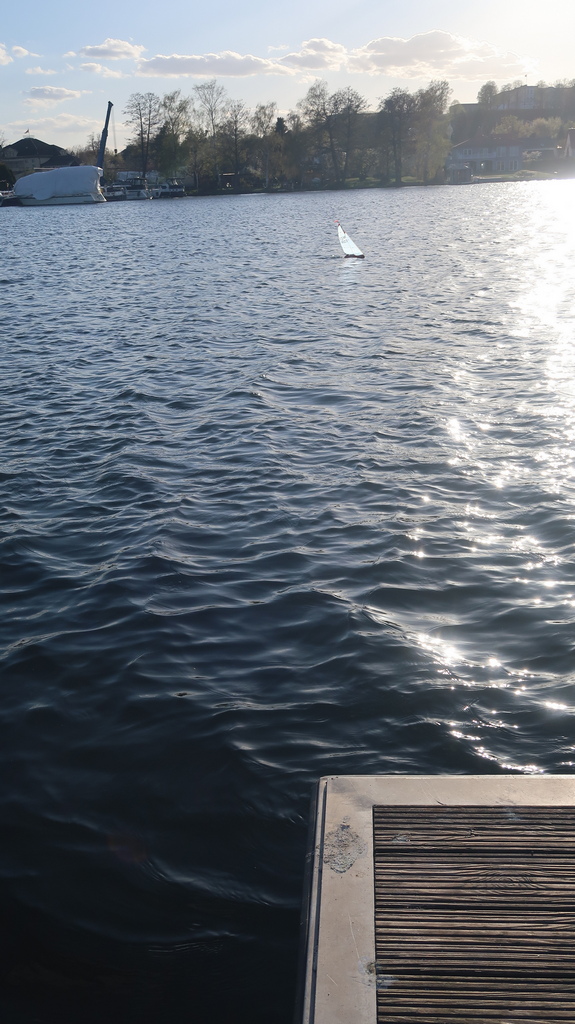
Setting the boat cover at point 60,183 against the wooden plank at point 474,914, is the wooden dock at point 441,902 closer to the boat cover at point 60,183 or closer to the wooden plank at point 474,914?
the wooden plank at point 474,914

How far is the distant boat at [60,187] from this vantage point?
414 ft

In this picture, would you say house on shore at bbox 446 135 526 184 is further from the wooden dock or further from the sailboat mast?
the wooden dock

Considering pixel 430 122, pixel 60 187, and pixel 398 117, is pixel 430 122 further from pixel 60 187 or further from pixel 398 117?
pixel 60 187

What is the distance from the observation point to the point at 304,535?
8773mm

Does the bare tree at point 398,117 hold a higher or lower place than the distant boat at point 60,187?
higher

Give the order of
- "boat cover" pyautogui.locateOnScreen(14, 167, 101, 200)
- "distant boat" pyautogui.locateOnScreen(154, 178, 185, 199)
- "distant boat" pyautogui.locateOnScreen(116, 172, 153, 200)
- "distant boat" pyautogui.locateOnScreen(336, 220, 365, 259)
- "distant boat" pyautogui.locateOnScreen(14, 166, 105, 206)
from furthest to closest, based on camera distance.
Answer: "distant boat" pyautogui.locateOnScreen(154, 178, 185, 199)
"distant boat" pyautogui.locateOnScreen(116, 172, 153, 200)
"distant boat" pyautogui.locateOnScreen(14, 166, 105, 206)
"boat cover" pyautogui.locateOnScreen(14, 167, 101, 200)
"distant boat" pyautogui.locateOnScreen(336, 220, 365, 259)

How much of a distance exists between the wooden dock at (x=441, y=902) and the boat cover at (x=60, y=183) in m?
136

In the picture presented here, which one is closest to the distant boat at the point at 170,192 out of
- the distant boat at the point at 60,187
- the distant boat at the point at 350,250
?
the distant boat at the point at 60,187

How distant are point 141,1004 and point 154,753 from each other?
6.00 feet

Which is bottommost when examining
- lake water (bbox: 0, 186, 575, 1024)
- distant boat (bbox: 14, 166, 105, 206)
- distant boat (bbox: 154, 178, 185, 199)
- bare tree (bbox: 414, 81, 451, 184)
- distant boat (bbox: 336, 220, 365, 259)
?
lake water (bbox: 0, 186, 575, 1024)

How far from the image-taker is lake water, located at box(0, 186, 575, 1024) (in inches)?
170

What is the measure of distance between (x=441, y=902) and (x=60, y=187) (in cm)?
13767

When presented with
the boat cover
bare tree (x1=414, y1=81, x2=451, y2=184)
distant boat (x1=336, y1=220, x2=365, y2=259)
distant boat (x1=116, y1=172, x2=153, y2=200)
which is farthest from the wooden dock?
bare tree (x1=414, y1=81, x2=451, y2=184)

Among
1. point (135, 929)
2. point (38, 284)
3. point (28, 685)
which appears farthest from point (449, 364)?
point (38, 284)
